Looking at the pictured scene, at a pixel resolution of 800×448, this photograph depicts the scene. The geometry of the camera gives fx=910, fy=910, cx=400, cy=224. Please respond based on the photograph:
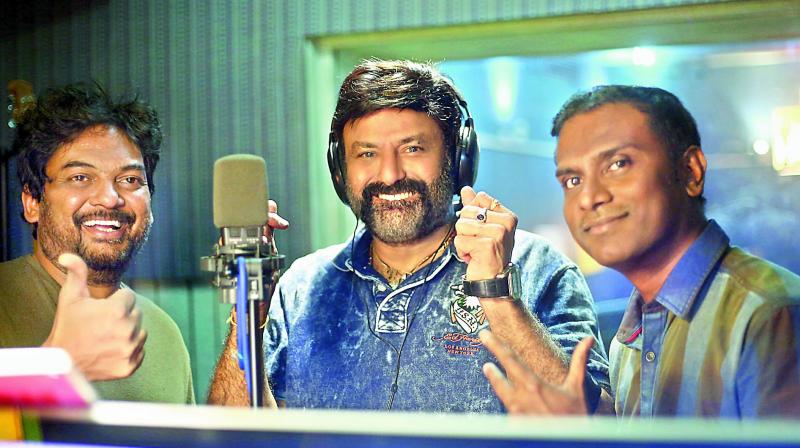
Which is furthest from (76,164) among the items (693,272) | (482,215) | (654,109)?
(693,272)

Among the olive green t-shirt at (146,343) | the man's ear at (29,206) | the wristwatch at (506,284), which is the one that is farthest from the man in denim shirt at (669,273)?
the man's ear at (29,206)

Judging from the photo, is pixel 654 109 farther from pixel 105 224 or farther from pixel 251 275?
pixel 105 224

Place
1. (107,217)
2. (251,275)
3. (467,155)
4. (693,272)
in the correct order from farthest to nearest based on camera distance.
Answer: (107,217) < (467,155) < (693,272) < (251,275)

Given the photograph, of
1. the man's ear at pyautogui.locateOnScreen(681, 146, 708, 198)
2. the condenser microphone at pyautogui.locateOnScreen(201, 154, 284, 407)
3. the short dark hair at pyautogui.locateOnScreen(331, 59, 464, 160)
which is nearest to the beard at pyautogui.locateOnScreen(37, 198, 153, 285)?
the short dark hair at pyautogui.locateOnScreen(331, 59, 464, 160)

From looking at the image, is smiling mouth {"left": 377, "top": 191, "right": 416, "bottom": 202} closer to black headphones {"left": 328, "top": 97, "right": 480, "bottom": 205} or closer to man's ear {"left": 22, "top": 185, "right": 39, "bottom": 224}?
black headphones {"left": 328, "top": 97, "right": 480, "bottom": 205}

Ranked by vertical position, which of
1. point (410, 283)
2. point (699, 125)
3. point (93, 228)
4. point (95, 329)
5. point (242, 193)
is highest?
point (699, 125)

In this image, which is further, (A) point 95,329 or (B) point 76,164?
(B) point 76,164

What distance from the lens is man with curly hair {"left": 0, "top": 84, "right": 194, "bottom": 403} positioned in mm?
2453

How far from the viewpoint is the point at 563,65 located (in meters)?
2.20

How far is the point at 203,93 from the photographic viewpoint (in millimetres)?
2543

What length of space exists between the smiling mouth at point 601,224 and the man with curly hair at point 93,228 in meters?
1.13

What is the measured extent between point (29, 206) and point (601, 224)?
5.23 ft

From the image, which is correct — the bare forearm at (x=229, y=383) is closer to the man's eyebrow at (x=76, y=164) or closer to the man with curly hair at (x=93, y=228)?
the man with curly hair at (x=93, y=228)

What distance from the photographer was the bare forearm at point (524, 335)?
2021 millimetres
